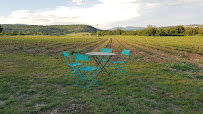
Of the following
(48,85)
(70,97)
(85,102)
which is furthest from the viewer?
(48,85)

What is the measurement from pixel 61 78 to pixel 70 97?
200cm

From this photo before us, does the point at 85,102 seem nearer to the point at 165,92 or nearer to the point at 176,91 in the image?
the point at 165,92

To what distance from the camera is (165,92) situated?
4.43 meters

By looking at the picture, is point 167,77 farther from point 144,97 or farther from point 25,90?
point 25,90

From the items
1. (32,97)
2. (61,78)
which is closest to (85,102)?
(32,97)

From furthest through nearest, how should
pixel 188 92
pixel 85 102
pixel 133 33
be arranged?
pixel 133 33 < pixel 188 92 < pixel 85 102

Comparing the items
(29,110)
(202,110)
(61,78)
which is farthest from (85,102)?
(202,110)

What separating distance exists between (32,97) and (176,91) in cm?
440

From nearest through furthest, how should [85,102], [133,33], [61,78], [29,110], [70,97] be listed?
1. [29,110]
2. [85,102]
3. [70,97]
4. [61,78]
5. [133,33]

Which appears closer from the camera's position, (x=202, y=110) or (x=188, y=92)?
(x=202, y=110)

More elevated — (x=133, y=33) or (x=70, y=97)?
(x=133, y=33)

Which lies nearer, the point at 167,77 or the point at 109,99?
the point at 109,99

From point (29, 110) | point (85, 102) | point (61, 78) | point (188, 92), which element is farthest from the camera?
point (61, 78)

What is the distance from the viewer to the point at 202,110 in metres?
3.33
